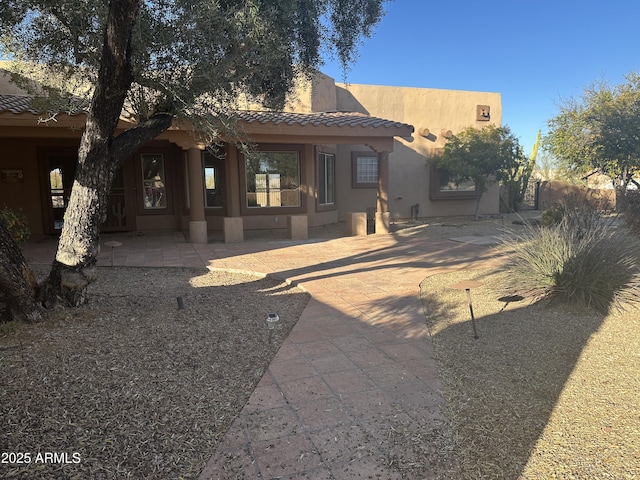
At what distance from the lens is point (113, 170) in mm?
4684

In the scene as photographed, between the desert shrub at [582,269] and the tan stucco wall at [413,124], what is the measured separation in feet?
31.8

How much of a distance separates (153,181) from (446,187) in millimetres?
10477

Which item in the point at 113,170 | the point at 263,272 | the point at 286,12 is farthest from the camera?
the point at 263,272

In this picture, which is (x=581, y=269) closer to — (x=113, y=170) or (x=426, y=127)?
(x=113, y=170)

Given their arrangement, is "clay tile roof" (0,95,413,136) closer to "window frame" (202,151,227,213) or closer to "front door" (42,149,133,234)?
"front door" (42,149,133,234)

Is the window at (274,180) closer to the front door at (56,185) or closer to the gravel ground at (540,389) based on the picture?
the front door at (56,185)

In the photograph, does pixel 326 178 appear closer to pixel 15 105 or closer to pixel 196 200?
pixel 196 200

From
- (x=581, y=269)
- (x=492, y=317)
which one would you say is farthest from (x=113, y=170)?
(x=581, y=269)

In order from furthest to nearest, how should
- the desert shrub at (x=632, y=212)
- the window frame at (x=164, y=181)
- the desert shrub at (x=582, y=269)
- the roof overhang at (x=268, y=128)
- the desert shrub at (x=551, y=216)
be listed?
the window frame at (x=164, y=181) < the desert shrub at (x=551, y=216) < the desert shrub at (x=632, y=212) < the roof overhang at (x=268, y=128) < the desert shrub at (x=582, y=269)

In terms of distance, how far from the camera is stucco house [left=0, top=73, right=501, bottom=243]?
10.8 meters

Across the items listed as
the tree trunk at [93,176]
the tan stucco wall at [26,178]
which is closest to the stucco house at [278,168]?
the tan stucco wall at [26,178]

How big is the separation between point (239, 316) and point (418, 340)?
2.06 meters

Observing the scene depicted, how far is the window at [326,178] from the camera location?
14.0 meters

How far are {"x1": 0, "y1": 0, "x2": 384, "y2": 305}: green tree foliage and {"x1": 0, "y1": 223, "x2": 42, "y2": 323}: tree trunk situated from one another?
0.29 meters
